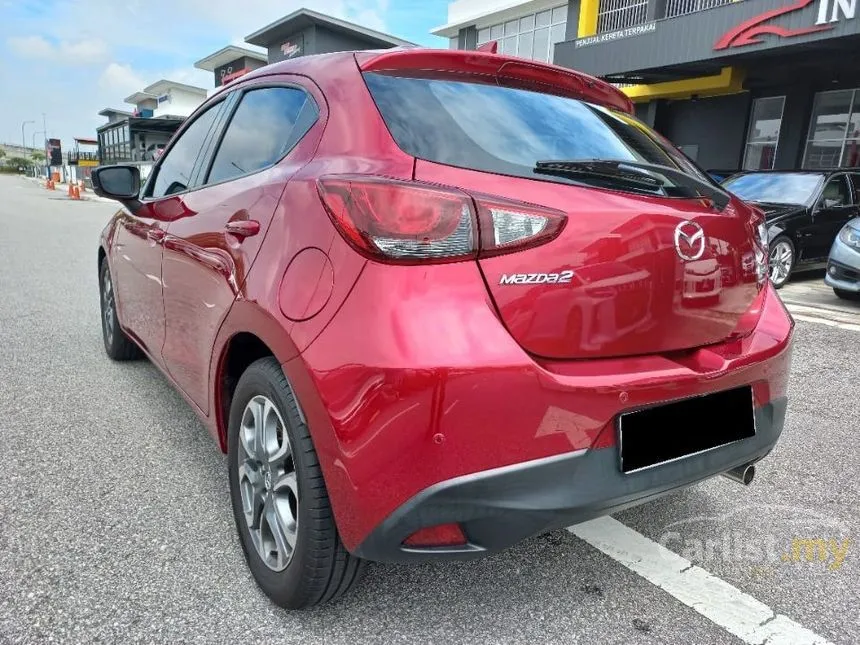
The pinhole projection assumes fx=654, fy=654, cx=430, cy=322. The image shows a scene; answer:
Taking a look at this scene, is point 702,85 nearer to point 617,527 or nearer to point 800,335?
point 800,335

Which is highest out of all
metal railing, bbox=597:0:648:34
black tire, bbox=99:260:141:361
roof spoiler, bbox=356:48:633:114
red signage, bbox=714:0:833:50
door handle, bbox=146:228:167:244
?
metal railing, bbox=597:0:648:34

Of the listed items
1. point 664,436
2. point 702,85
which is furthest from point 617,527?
point 702,85

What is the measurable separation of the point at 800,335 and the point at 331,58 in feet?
16.8

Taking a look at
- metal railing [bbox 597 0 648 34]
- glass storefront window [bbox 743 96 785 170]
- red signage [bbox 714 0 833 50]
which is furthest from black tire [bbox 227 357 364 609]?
metal railing [bbox 597 0 648 34]

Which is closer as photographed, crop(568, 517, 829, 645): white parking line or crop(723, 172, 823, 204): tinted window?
crop(568, 517, 829, 645): white parking line

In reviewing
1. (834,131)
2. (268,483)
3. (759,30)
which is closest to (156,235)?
(268,483)

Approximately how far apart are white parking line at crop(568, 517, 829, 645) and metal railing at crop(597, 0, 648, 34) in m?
22.7

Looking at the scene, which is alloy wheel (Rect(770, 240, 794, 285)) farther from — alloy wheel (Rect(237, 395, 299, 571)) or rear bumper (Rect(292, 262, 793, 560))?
alloy wheel (Rect(237, 395, 299, 571))

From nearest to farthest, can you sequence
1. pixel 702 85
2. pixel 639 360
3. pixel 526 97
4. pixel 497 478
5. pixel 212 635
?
pixel 497 478
pixel 639 360
pixel 212 635
pixel 526 97
pixel 702 85

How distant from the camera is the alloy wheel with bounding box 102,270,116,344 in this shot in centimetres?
409

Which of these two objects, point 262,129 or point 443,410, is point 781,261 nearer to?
point 262,129

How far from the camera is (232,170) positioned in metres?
2.36

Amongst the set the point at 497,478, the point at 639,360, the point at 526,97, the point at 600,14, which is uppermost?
the point at 600,14

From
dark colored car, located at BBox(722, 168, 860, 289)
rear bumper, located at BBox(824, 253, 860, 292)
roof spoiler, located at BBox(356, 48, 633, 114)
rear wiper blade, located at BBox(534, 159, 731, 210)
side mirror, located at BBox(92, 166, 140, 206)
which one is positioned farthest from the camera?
dark colored car, located at BBox(722, 168, 860, 289)
